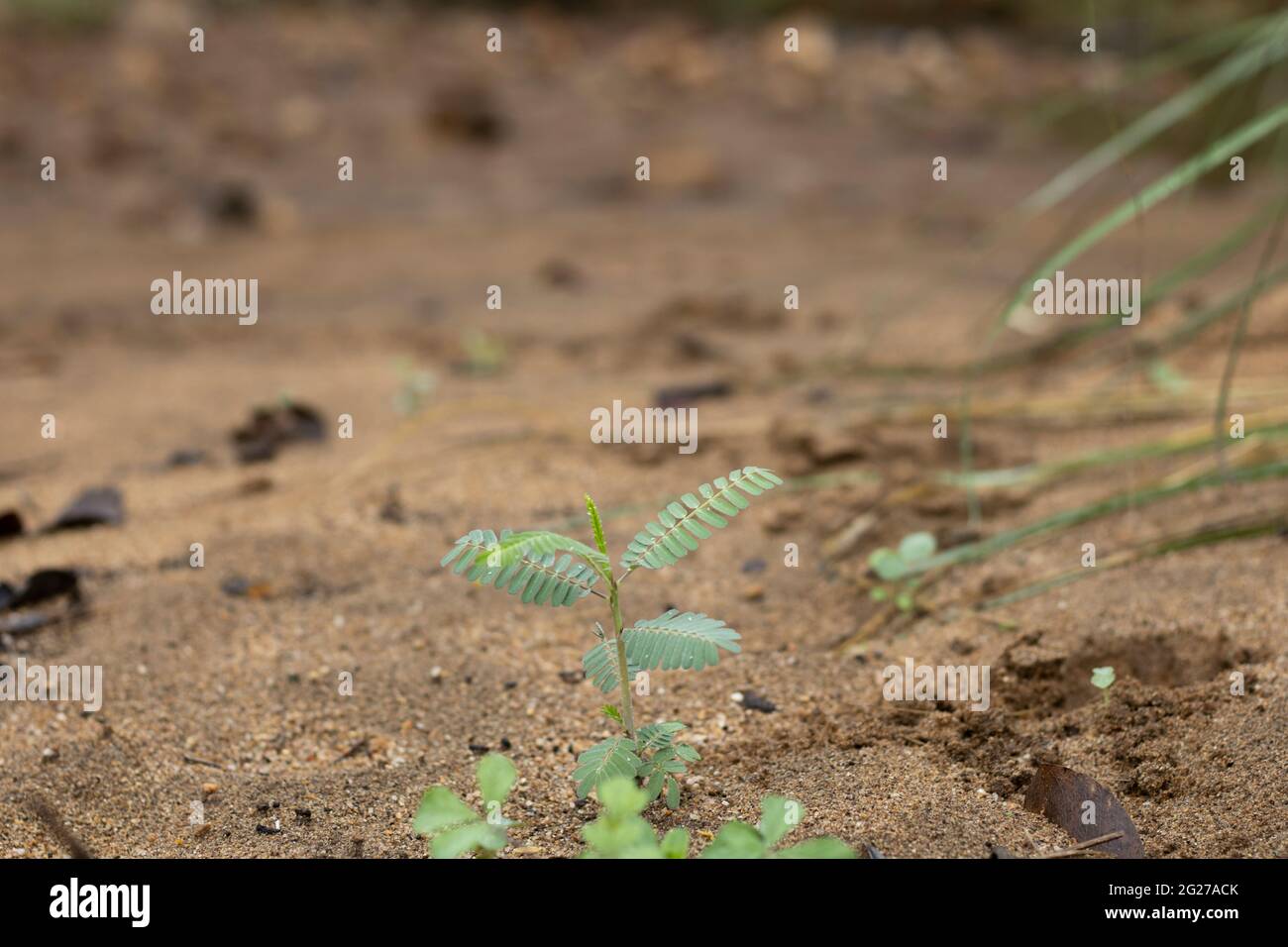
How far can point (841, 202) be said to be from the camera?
5594 mm

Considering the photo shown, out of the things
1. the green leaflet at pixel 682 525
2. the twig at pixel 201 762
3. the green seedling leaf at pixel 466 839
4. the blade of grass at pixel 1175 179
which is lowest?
the green seedling leaf at pixel 466 839

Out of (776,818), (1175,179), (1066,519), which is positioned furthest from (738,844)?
(1175,179)

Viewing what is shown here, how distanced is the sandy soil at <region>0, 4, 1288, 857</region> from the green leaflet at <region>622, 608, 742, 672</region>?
18 cm

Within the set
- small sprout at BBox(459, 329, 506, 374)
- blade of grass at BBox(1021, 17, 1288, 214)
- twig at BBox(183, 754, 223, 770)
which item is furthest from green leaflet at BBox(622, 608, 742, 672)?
small sprout at BBox(459, 329, 506, 374)

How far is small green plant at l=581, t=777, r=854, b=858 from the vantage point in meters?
1.12

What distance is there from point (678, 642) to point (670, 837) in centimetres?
23

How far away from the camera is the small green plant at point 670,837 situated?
112cm

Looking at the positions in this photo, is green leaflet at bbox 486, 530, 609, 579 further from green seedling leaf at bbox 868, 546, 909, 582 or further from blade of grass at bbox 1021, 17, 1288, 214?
blade of grass at bbox 1021, 17, 1288, 214

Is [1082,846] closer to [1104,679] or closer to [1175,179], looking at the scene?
[1104,679]

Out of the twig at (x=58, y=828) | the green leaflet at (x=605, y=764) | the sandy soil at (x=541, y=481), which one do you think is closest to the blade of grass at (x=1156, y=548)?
the sandy soil at (x=541, y=481)

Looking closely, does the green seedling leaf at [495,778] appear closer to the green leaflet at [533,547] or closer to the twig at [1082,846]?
the green leaflet at [533,547]

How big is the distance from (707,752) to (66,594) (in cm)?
105
